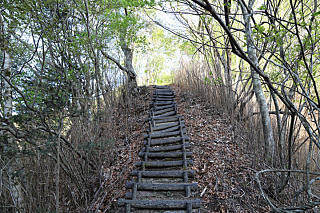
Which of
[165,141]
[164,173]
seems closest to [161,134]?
[165,141]

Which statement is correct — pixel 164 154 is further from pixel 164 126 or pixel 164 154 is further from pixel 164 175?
pixel 164 126

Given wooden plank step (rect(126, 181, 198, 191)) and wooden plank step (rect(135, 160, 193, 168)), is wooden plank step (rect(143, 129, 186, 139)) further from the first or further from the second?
wooden plank step (rect(126, 181, 198, 191))

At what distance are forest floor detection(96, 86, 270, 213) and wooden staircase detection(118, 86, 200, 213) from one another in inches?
7.9

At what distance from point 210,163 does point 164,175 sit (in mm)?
886

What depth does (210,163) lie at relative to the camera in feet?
12.1

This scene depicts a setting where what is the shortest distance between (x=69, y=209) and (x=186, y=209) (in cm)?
188

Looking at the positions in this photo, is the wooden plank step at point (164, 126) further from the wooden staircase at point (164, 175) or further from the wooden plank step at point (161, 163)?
the wooden plank step at point (161, 163)

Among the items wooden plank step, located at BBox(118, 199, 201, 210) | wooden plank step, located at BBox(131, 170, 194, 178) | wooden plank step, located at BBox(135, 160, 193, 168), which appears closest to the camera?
wooden plank step, located at BBox(118, 199, 201, 210)

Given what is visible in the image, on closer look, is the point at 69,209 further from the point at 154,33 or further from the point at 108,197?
the point at 154,33

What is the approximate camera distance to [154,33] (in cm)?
1064

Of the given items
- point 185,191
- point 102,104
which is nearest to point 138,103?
point 102,104

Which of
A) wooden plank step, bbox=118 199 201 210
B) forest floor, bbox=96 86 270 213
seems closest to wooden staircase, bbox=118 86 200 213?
wooden plank step, bbox=118 199 201 210

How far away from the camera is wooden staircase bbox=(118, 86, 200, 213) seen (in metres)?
2.86

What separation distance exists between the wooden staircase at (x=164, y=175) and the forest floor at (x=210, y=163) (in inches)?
7.9
